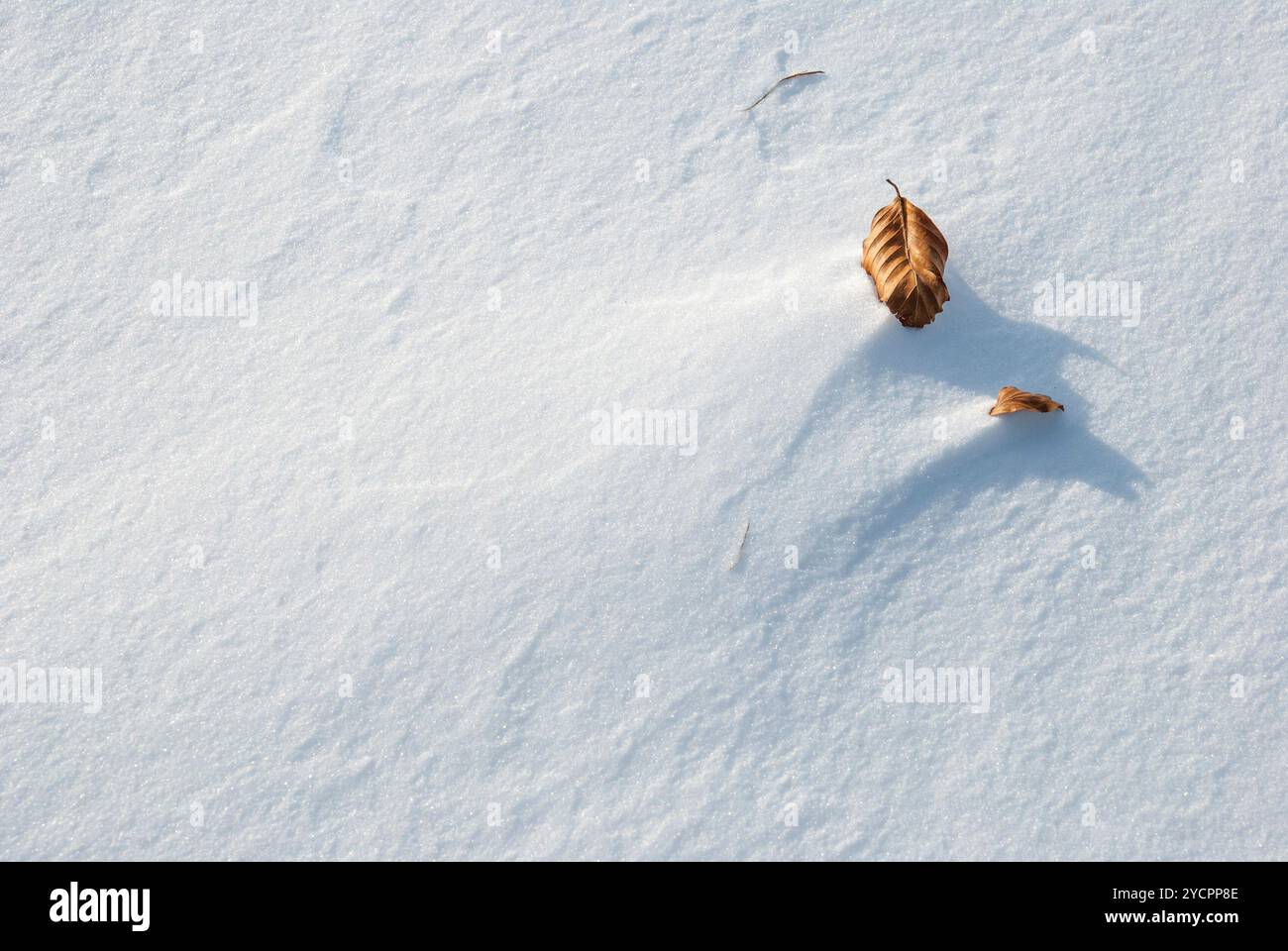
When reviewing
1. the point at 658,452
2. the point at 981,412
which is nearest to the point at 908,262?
the point at 981,412

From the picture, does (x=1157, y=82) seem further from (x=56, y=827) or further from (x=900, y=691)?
(x=56, y=827)

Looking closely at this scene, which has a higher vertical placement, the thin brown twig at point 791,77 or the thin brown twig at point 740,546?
the thin brown twig at point 791,77

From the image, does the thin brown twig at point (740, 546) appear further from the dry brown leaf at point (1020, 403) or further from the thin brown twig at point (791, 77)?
the thin brown twig at point (791, 77)

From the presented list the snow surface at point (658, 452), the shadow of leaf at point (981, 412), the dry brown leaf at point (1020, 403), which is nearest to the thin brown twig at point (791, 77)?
the snow surface at point (658, 452)

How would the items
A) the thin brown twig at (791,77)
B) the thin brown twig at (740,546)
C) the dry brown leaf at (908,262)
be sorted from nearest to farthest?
1. the thin brown twig at (740,546)
2. the dry brown leaf at (908,262)
3. the thin brown twig at (791,77)

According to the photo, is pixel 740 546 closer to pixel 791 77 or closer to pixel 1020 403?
pixel 1020 403

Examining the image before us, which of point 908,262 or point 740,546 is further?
point 908,262

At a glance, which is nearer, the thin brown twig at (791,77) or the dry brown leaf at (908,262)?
the dry brown leaf at (908,262)
